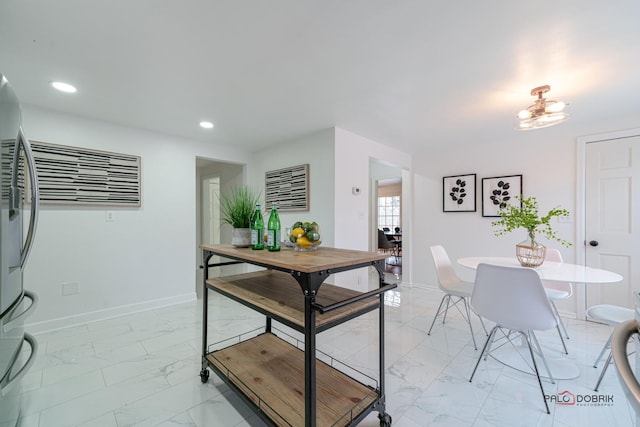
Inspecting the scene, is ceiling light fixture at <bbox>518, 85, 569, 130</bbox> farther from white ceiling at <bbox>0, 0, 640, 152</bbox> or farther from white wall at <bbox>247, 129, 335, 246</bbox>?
white wall at <bbox>247, 129, 335, 246</bbox>

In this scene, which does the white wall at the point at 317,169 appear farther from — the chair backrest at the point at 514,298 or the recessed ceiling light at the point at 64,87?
the recessed ceiling light at the point at 64,87

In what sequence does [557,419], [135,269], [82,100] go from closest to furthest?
1. [557,419]
2. [82,100]
3. [135,269]

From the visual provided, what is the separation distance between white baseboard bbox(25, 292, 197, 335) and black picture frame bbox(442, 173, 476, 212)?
4004 millimetres

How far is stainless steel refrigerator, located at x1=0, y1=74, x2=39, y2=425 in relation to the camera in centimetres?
109

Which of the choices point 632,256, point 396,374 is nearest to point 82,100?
point 396,374

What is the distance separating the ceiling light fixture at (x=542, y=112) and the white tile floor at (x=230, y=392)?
1.96m

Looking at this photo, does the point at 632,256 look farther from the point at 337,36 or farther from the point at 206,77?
the point at 206,77

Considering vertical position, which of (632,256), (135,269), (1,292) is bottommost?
(135,269)

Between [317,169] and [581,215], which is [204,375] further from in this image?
[581,215]

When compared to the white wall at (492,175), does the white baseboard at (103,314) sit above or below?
below

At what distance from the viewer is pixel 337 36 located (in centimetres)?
159

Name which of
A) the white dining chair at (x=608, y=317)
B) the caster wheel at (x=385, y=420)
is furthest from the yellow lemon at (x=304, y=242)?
the white dining chair at (x=608, y=317)

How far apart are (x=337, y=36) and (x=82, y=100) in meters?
2.48

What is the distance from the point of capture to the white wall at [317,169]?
321 centimetres
